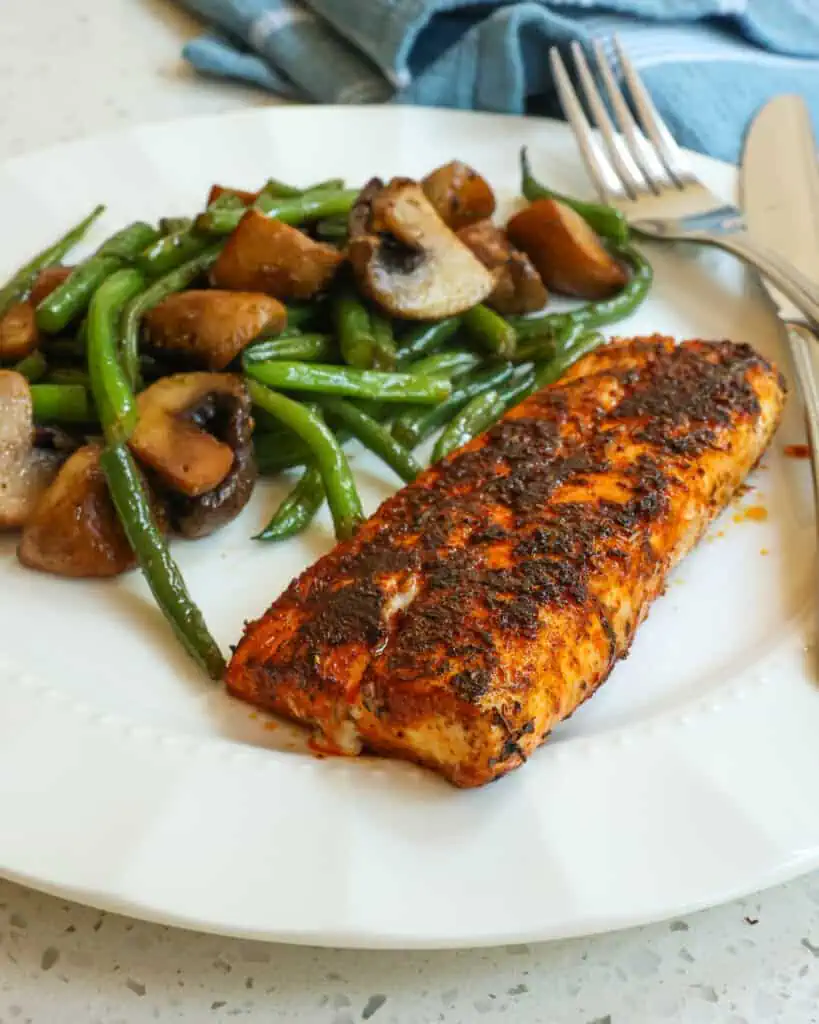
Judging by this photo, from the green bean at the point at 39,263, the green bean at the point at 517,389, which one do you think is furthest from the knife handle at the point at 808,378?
the green bean at the point at 39,263

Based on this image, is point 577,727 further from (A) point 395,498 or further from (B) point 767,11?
(B) point 767,11

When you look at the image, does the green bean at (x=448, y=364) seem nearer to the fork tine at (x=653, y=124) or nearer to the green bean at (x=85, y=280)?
the green bean at (x=85, y=280)

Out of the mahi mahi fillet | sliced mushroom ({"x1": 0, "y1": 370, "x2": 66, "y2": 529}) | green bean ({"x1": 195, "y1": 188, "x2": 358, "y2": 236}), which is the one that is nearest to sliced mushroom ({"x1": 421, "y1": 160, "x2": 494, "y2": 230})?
green bean ({"x1": 195, "y1": 188, "x2": 358, "y2": 236})

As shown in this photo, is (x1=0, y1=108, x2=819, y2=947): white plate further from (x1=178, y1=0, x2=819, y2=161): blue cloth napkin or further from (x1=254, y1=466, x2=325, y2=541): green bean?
(x1=178, y1=0, x2=819, y2=161): blue cloth napkin

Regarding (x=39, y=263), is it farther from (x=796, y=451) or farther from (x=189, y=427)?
(x=796, y=451)

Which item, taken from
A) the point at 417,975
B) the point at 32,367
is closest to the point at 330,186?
the point at 32,367
